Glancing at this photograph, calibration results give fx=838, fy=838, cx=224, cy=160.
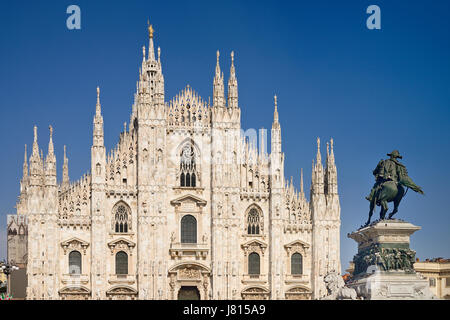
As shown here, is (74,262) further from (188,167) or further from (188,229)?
(188,167)

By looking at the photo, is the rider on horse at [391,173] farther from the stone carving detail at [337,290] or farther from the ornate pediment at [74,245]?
the ornate pediment at [74,245]

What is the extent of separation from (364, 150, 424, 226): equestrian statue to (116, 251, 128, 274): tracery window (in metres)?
25.8

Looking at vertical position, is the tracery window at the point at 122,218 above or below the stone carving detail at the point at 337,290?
above

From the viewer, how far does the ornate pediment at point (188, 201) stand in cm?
6197

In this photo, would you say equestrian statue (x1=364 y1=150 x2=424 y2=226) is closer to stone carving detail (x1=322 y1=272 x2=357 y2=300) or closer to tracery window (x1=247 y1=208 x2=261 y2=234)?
stone carving detail (x1=322 y1=272 x2=357 y2=300)

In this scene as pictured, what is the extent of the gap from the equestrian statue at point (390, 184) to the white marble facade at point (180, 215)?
22.8m

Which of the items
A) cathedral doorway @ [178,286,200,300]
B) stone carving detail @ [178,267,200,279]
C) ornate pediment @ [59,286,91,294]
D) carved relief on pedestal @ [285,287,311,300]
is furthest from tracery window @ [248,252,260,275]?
ornate pediment @ [59,286,91,294]

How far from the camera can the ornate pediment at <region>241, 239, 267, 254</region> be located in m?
62.3

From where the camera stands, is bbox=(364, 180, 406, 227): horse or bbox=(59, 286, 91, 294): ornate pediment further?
bbox=(59, 286, 91, 294): ornate pediment

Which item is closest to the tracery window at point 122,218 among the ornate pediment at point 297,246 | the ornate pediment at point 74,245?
the ornate pediment at point 74,245

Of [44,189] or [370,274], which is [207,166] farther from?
[370,274]

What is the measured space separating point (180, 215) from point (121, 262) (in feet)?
18.1

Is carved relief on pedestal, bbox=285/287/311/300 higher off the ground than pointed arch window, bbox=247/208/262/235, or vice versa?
pointed arch window, bbox=247/208/262/235
